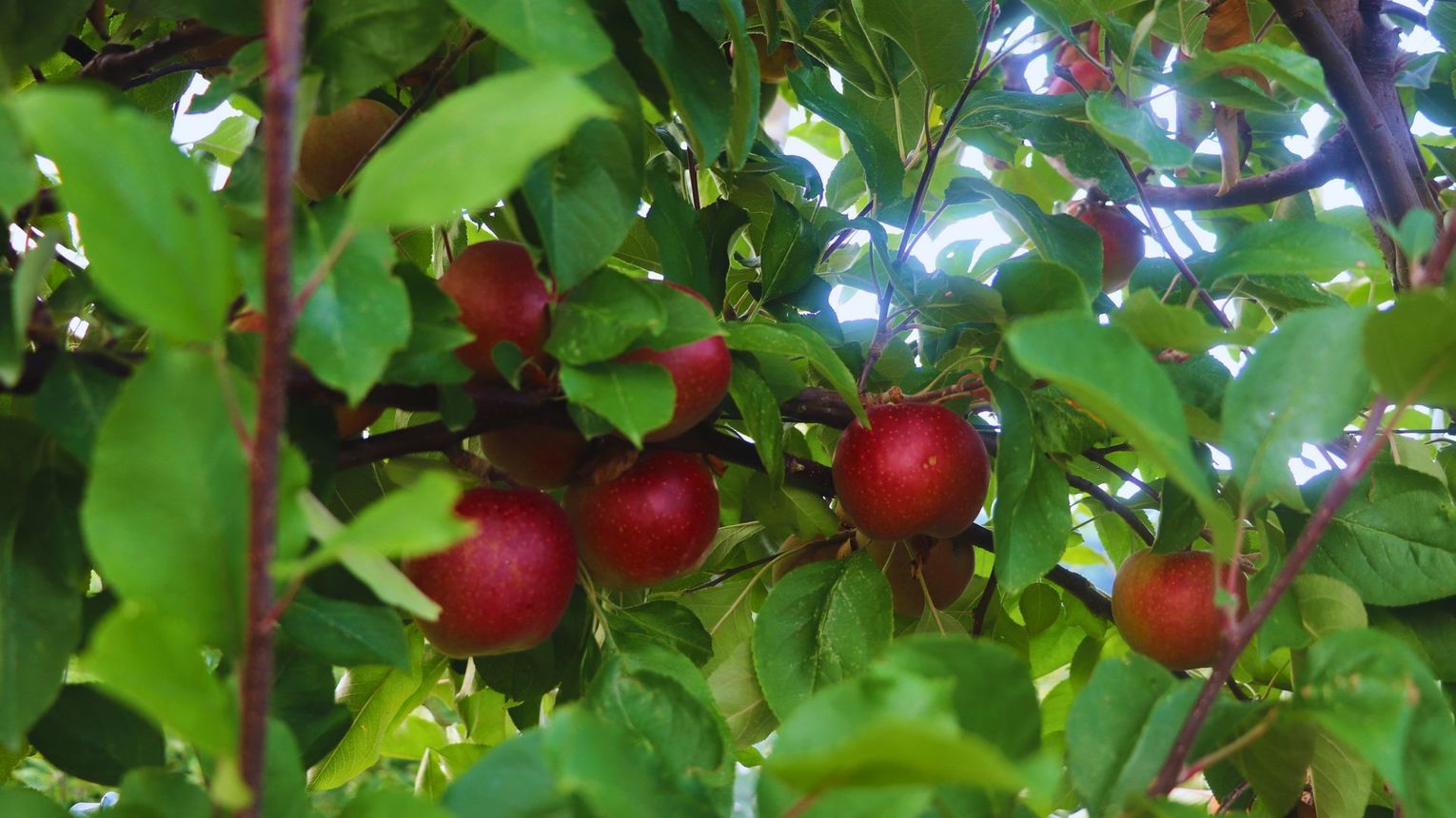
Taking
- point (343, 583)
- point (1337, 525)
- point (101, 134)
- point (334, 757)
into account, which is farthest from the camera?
point (334, 757)

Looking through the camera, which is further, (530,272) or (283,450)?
(530,272)

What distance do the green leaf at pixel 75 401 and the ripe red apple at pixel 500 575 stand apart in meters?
0.19

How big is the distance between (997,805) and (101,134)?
32 cm

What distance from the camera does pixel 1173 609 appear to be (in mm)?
694

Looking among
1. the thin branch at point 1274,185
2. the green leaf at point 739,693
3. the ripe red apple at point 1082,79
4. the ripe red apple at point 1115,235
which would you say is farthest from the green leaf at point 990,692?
the ripe red apple at point 1082,79

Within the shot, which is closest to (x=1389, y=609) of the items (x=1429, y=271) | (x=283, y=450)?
(x=1429, y=271)

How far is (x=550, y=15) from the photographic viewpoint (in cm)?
40

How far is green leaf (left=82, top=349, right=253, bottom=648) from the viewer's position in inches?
10.8

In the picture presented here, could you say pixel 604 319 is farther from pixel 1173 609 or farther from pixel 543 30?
pixel 1173 609

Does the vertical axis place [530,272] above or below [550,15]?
below

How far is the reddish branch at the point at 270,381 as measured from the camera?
0.78ft

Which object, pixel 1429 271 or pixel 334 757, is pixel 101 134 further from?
pixel 334 757

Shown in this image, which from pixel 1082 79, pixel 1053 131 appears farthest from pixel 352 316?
pixel 1082 79

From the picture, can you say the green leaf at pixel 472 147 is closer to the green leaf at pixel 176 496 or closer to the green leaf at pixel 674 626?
the green leaf at pixel 176 496
